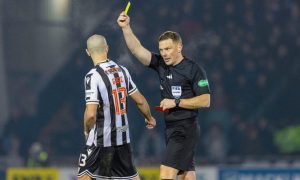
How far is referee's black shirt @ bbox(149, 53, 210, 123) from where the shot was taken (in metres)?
7.80

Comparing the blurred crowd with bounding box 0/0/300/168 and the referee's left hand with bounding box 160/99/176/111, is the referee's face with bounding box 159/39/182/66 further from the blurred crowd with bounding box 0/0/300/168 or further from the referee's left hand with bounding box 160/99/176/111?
the blurred crowd with bounding box 0/0/300/168

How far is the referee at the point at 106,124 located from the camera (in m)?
7.38

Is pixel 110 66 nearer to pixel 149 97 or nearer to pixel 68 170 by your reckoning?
pixel 68 170

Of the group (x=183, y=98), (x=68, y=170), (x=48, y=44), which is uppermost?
(x=48, y=44)

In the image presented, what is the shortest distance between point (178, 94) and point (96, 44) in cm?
93

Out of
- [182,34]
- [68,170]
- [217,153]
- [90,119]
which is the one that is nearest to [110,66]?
[90,119]

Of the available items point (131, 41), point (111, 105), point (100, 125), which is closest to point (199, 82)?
point (131, 41)

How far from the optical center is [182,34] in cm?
1598

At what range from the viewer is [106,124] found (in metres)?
7.48

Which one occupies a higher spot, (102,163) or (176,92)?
(176,92)

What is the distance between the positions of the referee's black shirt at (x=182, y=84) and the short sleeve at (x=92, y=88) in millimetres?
754

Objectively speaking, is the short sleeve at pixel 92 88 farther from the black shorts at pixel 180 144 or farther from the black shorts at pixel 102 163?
the black shorts at pixel 180 144

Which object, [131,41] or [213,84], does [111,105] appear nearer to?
Answer: [131,41]

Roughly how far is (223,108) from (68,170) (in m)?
3.76
